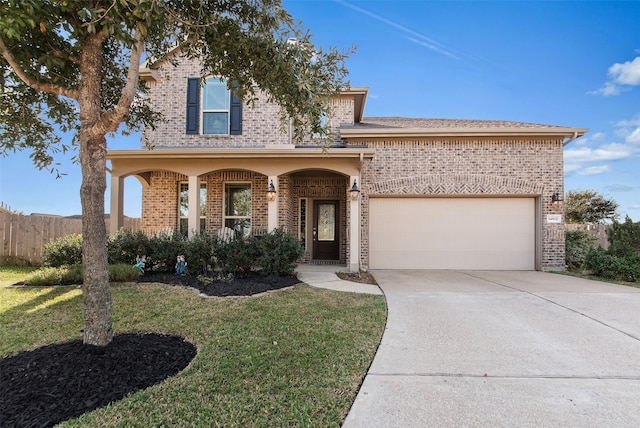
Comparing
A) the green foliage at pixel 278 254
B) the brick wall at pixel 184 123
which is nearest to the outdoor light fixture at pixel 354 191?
the green foliage at pixel 278 254

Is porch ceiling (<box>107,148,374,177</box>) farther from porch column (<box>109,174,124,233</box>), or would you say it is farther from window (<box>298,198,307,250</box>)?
window (<box>298,198,307,250</box>)

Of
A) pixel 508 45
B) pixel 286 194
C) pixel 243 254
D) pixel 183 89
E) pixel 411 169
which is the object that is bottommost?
pixel 243 254

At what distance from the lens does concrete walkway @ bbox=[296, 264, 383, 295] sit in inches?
261

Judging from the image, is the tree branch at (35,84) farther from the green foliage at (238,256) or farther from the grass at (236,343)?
the green foliage at (238,256)

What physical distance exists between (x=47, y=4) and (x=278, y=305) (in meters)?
4.51

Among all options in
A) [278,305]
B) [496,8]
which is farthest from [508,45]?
[278,305]

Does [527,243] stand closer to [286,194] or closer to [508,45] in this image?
[508,45]

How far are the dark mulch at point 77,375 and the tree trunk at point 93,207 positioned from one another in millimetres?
264

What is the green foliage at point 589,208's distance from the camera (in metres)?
21.0

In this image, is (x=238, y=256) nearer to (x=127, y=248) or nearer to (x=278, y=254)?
(x=278, y=254)

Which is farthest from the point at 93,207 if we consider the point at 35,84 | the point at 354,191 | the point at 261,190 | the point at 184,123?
the point at 184,123

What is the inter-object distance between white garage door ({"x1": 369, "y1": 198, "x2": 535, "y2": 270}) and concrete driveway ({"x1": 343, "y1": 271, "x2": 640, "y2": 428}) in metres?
3.81

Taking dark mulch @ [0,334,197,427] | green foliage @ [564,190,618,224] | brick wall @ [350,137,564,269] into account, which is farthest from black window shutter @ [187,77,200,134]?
green foliage @ [564,190,618,224]

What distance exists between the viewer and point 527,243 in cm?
989
